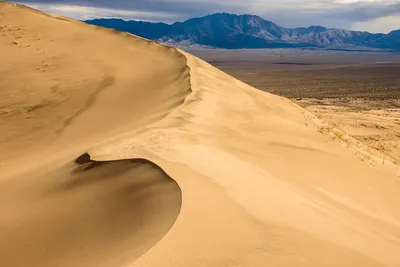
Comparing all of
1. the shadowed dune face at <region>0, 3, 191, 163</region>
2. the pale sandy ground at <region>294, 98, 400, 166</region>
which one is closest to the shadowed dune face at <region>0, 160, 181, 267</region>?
the shadowed dune face at <region>0, 3, 191, 163</region>

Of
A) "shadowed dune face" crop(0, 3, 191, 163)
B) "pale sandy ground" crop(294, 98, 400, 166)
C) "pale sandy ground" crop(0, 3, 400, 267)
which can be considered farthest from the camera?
"pale sandy ground" crop(294, 98, 400, 166)

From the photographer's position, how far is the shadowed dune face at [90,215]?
3488 mm

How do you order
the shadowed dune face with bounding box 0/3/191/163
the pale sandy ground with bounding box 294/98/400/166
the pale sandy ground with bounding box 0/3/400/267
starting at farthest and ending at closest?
the pale sandy ground with bounding box 294/98/400/166 < the shadowed dune face with bounding box 0/3/191/163 < the pale sandy ground with bounding box 0/3/400/267

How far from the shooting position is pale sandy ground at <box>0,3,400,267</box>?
3467mm

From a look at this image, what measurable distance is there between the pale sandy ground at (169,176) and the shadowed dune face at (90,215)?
0.02 m

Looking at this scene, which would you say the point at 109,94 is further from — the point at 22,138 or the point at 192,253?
the point at 192,253

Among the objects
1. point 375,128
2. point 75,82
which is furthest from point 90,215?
point 375,128

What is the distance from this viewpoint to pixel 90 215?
13.5 feet

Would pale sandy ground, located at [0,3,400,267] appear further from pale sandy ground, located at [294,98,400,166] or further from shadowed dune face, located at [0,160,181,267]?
pale sandy ground, located at [294,98,400,166]

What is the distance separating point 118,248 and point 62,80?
25.0ft

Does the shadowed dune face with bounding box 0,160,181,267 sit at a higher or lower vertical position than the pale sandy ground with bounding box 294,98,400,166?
higher

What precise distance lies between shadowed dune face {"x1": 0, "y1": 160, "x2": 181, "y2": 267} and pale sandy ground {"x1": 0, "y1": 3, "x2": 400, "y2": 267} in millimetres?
15

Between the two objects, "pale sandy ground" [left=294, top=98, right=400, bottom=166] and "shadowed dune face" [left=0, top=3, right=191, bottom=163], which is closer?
"shadowed dune face" [left=0, top=3, right=191, bottom=163]

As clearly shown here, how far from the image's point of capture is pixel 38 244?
12.8ft
